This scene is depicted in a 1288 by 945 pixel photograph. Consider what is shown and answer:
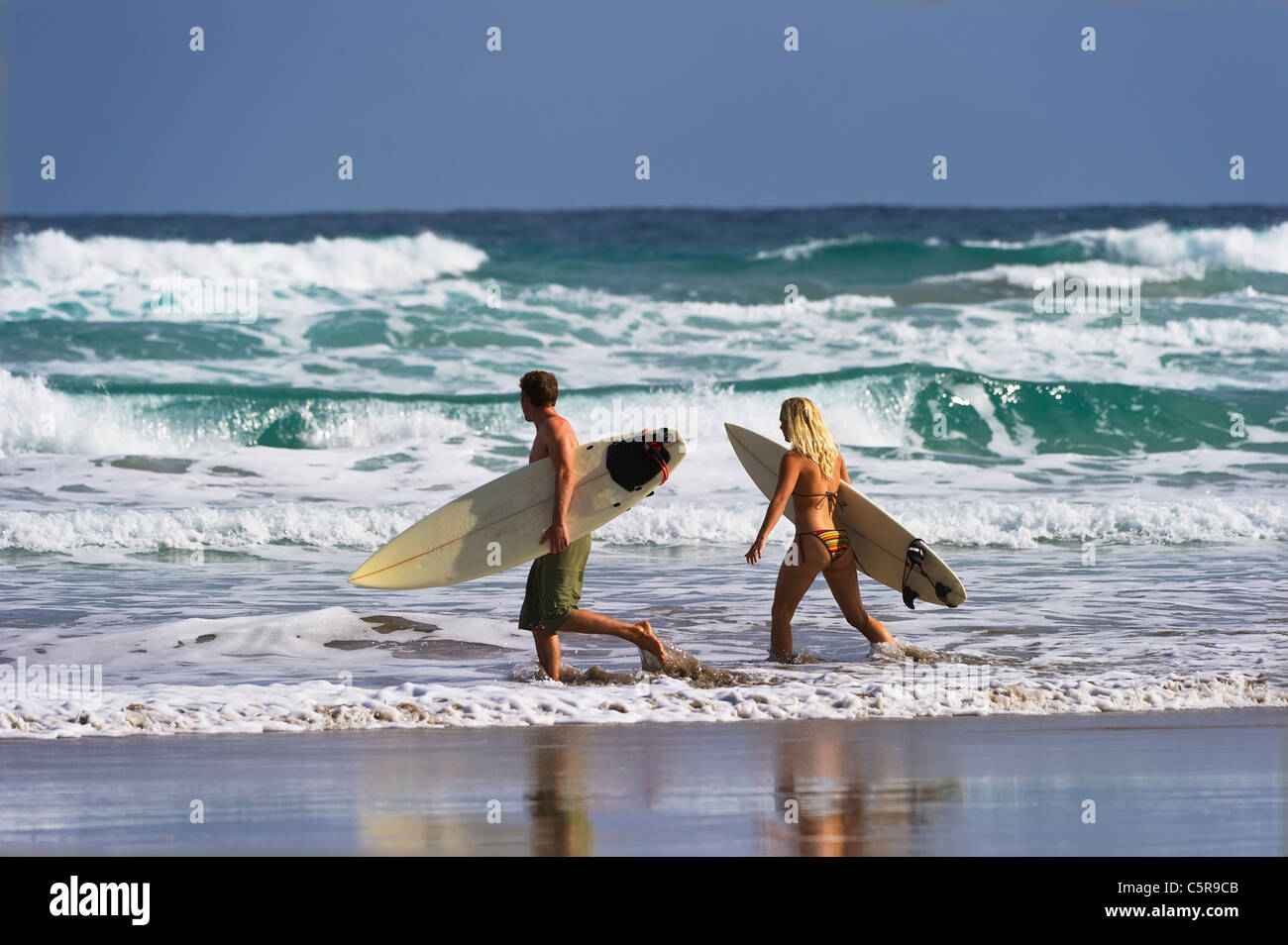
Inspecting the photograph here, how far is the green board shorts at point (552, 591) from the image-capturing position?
266 inches

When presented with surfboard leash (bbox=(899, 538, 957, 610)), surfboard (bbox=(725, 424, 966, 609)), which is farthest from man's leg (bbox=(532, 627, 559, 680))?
surfboard leash (bbox=(899, 538, 957, 610))

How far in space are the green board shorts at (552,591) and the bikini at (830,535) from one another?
119 cm

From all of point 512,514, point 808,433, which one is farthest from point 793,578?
point 512,514

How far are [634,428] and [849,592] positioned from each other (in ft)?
34.6

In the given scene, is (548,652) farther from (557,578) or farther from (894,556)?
(894,556)

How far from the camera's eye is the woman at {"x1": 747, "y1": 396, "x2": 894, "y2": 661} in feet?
23.9

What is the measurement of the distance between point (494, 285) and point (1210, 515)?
691 inches

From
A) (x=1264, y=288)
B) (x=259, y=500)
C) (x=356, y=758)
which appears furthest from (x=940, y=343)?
(x=356, y=758)

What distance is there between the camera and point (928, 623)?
845 cm

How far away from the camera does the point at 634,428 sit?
17.9m

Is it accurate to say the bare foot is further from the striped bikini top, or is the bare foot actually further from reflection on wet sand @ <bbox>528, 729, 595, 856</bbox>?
reflection on wet sand @ <bbox>528, 729, 595, 856</bbox>

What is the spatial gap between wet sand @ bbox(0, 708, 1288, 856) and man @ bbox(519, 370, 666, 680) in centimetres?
94
